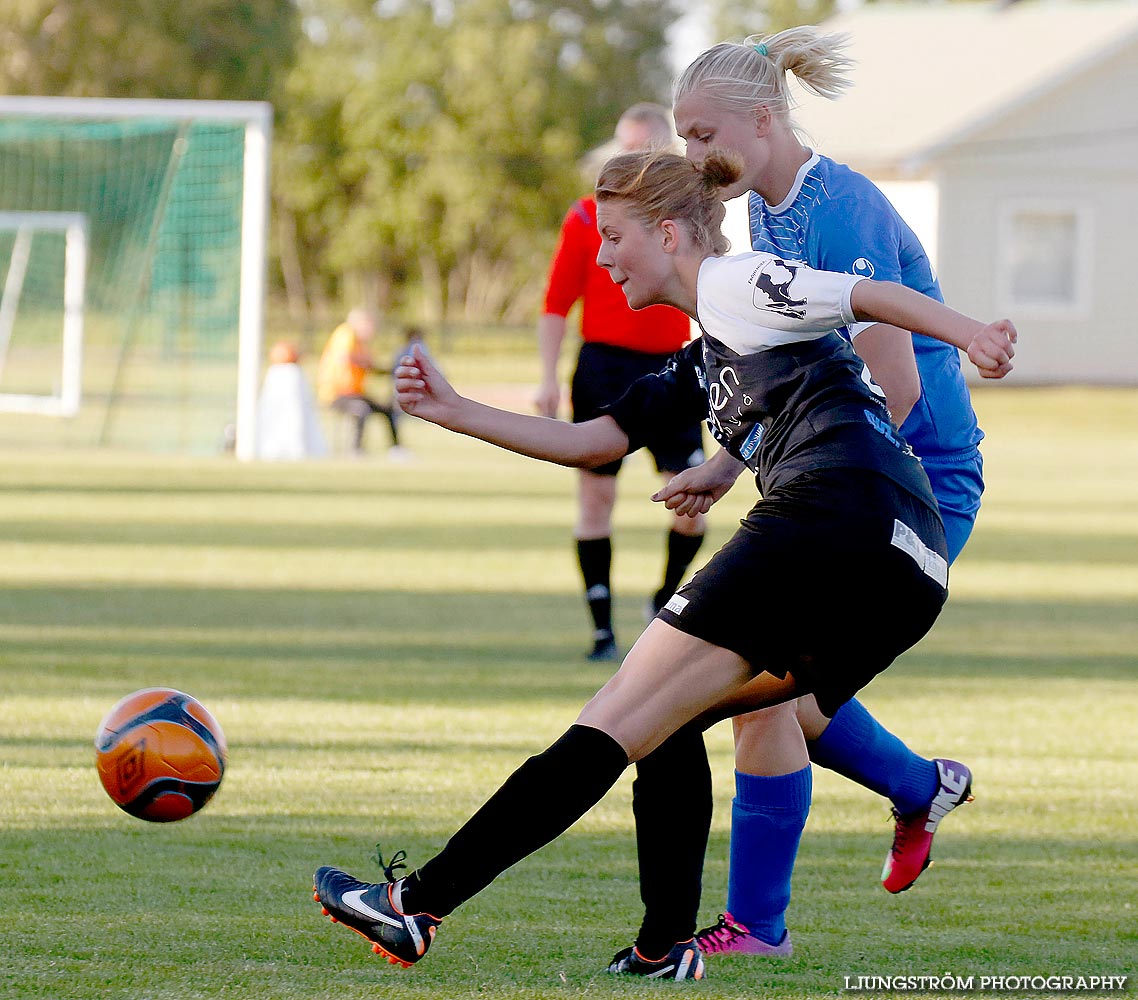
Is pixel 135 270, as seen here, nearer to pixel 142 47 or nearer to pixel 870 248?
pixel 142 47

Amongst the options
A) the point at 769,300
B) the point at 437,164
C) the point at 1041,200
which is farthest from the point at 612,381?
the point at 437,164

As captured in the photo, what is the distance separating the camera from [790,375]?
3.40 metres

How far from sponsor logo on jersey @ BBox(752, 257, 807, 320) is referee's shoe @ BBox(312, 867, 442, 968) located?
1303 mm

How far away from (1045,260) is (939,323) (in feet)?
106

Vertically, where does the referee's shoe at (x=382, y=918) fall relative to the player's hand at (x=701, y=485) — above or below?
below

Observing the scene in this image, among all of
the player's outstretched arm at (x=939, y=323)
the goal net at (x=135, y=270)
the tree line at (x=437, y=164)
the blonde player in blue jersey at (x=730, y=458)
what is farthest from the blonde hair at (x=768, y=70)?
the tree line at (x=437, y=164)

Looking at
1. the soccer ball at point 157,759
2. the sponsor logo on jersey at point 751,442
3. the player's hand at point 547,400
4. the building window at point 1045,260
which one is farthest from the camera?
the building window at point 1045,260

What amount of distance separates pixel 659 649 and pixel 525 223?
2215 inches

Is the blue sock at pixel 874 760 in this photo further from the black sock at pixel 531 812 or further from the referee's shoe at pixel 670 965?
the black sock at pixel 531 812

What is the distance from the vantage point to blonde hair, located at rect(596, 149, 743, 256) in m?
3.53

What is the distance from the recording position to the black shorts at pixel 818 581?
3307mm

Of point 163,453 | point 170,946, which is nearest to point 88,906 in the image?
point 170,946

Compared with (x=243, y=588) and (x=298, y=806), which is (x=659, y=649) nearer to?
(x=298, y=806)

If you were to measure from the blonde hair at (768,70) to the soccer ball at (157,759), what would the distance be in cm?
184
